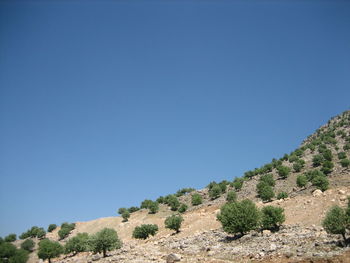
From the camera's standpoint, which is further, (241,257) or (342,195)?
(342,195)

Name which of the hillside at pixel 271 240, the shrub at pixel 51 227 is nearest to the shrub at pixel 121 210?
the hillside at pixel 271 240

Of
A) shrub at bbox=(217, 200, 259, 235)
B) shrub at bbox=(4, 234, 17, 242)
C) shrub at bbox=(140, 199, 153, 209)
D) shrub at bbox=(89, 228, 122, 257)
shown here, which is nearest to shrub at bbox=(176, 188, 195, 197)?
shrub at bbox=(140, 199, 153, 209)

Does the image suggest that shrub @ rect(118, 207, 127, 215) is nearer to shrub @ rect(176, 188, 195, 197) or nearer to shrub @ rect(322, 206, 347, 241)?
shrub @ rect(176, 188, 195, 197)

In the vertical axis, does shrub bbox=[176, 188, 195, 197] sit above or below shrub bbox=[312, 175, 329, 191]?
above

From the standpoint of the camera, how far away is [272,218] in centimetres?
2622

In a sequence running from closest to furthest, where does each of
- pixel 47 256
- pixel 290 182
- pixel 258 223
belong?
pixel 258 223 < pixel 47 256 < pixel 290 182

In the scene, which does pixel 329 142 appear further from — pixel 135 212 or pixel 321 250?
pixel 321 250

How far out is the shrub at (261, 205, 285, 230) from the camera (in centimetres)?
2606

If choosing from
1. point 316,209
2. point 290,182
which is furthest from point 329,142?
point 316,209

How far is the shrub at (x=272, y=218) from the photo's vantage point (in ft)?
85.5

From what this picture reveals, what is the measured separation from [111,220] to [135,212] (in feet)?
23.0

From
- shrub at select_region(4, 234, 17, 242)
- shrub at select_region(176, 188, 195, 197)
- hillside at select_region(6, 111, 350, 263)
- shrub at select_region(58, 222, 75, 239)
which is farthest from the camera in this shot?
shrub at select_region(176, 188, 195, 197)

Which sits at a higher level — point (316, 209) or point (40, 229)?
point (40, 229)

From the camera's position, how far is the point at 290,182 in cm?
6175
